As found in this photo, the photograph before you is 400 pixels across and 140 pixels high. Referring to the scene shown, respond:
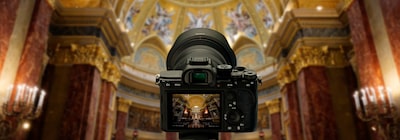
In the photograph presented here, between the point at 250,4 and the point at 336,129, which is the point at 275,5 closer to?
the point at 250,4

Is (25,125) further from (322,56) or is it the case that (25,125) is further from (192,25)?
(192,25)

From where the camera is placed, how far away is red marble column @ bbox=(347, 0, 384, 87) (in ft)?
25.0

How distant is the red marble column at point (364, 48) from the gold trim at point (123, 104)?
13170 mm

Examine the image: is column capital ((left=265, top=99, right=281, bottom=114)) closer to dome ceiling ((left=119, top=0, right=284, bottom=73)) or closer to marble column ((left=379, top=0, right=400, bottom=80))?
dome ceiling ((left=119, top=0, right=284, bottom=73))

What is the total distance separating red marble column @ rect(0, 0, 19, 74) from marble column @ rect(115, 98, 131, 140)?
11.4m

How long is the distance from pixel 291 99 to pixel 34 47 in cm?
894

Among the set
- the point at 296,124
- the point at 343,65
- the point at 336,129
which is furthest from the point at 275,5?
the point at 336,129

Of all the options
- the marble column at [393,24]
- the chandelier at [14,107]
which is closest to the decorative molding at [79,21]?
the chandelier at [14,107]

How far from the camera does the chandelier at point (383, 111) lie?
22.9 ft

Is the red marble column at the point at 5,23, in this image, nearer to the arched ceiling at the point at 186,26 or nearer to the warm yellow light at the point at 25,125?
the warm yellow light at the point at 25,125

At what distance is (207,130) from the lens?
6.56ft

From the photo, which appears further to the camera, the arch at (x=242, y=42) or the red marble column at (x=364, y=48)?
the arch at (x=242, y=42)

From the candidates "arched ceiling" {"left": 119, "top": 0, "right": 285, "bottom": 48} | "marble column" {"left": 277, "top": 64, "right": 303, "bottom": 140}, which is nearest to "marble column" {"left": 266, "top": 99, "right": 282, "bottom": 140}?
"arched ceiling" {"left": 119, "top": 0, "right": 285, "bottom": 48}

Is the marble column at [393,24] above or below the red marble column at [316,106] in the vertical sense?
above
